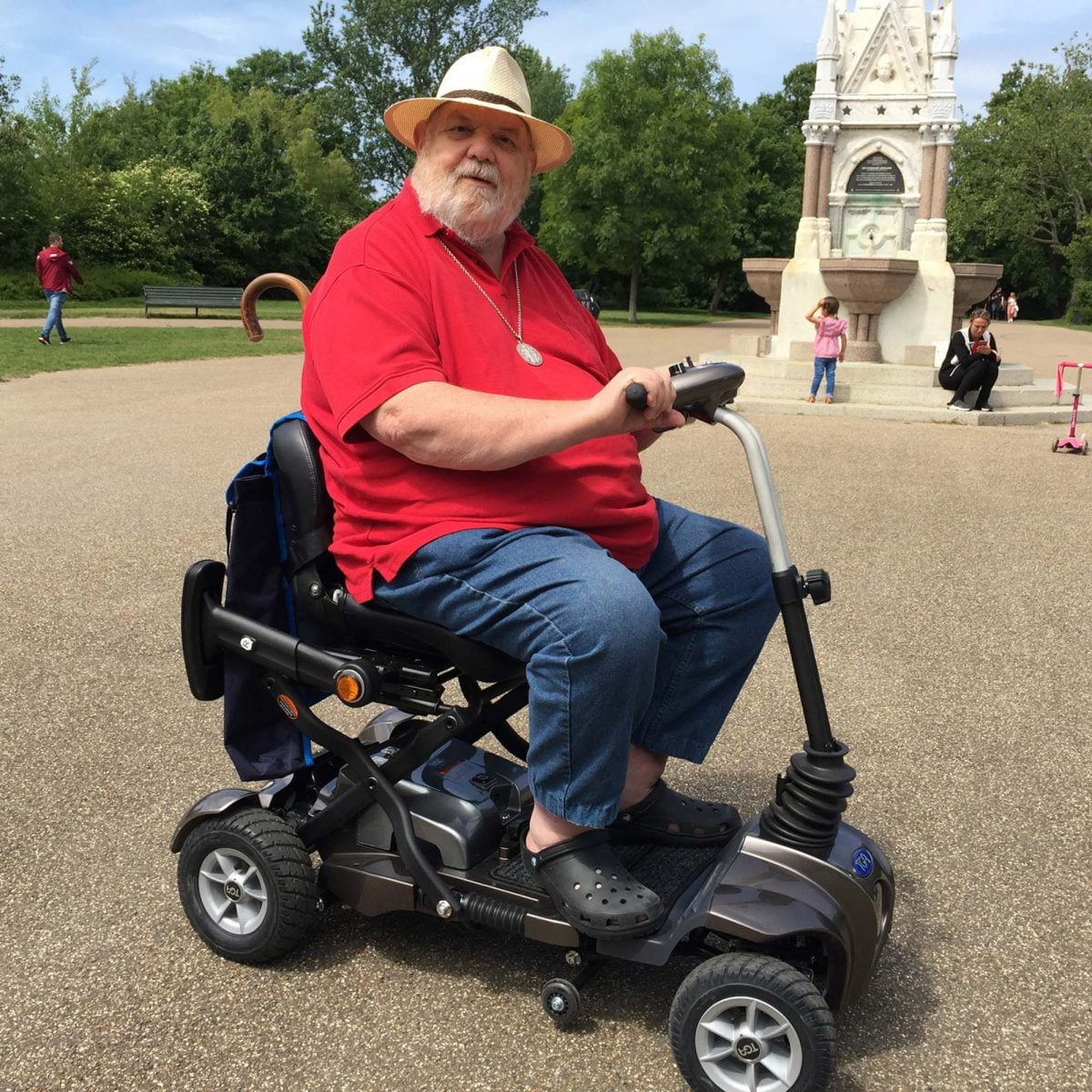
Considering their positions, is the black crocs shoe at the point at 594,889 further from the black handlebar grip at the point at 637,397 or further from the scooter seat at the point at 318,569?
the black handlebar grip at the point at 637,397

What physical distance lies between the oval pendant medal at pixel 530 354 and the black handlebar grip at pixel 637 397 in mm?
411

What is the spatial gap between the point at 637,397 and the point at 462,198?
0.70 m

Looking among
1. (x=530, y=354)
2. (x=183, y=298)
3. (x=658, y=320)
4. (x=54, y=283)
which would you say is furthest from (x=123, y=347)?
(x=658, y=320)

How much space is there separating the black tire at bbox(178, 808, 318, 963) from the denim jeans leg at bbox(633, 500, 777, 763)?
816 millimetres

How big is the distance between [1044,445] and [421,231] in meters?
10.3

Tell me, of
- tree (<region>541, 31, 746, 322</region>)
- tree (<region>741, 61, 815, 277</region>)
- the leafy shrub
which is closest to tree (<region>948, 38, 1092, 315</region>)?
the leafy shrub

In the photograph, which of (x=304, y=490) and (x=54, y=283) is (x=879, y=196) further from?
(x=304, y=490)

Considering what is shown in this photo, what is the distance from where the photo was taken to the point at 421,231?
265cm

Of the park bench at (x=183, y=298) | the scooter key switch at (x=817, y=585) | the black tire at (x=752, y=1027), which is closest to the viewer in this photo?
the black tire at (x=752, y=1027)

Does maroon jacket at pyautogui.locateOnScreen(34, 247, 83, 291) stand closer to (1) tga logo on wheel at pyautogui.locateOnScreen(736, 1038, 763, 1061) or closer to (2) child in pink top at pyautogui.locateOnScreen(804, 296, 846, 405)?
(2) child in pink top at pyautogui.locateOnScreen(804, 296, 846, 405)

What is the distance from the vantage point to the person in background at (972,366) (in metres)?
13.4

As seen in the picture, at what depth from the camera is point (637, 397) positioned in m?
2.27

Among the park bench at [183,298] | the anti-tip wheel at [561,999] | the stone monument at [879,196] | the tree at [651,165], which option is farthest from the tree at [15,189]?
the anti-tip wheel at [561,999]

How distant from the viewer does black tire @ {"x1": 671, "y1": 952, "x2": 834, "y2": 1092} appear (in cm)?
217
